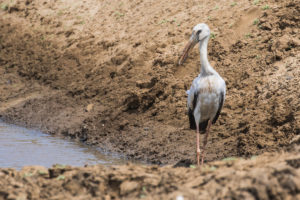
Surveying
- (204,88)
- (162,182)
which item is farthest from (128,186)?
(204,88)

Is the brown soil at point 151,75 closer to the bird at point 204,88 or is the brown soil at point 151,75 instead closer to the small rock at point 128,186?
the bird at point 204,88

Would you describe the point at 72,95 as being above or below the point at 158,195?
below

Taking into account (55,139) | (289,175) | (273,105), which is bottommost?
(55,139)

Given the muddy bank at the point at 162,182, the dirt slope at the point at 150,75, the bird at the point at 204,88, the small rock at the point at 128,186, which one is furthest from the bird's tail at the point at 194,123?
the small rock at the point at 128,186

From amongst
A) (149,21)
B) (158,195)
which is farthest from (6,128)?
(158,195)

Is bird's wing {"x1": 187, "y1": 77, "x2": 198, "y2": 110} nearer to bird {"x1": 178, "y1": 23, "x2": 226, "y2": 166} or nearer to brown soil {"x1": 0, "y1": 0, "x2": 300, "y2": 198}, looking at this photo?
bird {"x1": 178, "y1": 23, "x2": 226, "y2": 166}

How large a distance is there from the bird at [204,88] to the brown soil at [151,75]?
1095mm

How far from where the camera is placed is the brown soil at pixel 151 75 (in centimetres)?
1196

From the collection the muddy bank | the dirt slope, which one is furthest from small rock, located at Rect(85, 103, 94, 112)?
the muddy bank

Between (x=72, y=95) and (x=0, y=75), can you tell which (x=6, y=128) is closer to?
(x=72, y=95)

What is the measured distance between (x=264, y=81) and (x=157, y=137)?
3087mm

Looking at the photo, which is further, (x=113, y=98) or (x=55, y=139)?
(x=113, y=98)

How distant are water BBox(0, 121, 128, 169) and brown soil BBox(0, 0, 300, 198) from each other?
0.52 meters

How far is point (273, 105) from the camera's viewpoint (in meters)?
11.9
